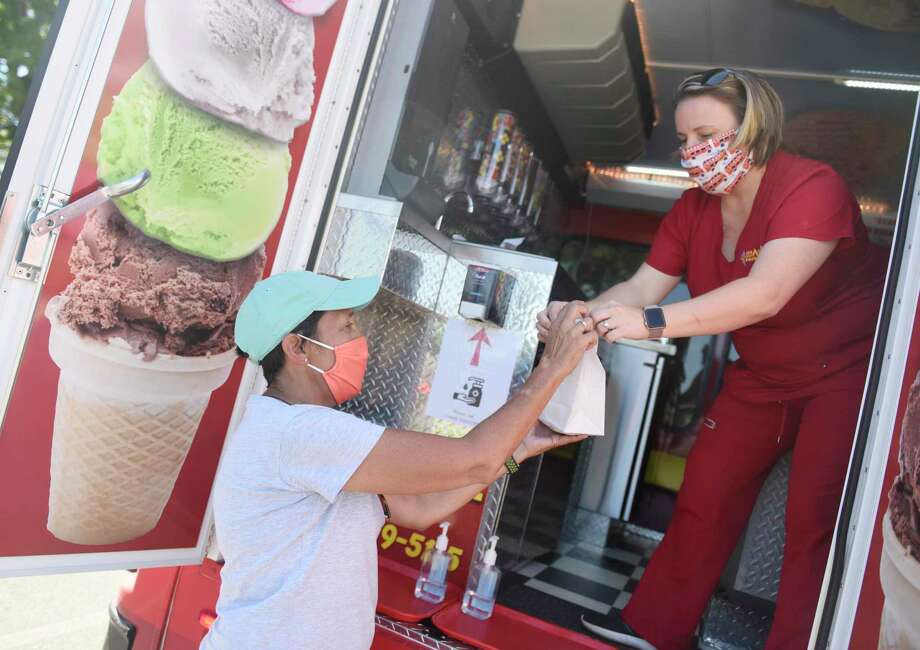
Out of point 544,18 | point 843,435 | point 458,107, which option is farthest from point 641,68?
point 843,435

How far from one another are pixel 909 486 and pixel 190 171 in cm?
181

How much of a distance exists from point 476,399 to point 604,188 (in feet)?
12.3

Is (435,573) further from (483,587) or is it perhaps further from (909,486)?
(909,486)

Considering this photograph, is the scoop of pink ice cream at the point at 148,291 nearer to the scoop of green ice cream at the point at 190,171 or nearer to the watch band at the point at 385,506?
the scoop of green ice cream at the point at 190,171

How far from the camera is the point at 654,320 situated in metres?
1.88

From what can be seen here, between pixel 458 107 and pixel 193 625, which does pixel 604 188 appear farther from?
pixel 193 625

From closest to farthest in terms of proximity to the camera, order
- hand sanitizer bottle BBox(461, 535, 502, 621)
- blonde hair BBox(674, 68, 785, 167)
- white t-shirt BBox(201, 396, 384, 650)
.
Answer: white t-shirt BBox(201, 396, 384, 650) < blonde hair BBox(674, 68, 785, 167) < hand sanitizer bottle BBox(461, 535, 502, 621)

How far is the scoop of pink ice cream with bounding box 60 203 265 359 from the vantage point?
1.67 m

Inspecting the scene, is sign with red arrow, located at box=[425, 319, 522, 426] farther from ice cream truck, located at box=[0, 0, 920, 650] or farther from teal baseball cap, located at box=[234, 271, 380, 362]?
teal baseball cap, located at box=[234, 271, 380, 362]

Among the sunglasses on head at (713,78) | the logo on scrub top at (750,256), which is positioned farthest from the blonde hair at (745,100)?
the logo on scrub top at (750,256)

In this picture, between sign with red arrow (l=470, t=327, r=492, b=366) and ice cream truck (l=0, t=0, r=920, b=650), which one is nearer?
ice cream truck (l=0, t=0, r=920, b=650)

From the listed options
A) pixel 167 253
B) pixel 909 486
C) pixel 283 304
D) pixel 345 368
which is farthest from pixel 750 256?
pixel 167 253

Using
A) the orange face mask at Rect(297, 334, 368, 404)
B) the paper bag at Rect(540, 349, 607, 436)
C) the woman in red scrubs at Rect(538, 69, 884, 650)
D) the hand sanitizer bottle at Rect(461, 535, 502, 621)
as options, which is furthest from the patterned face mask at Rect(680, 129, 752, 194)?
the hand sanitizer bottle at Rect(461, 535, 502, 621)

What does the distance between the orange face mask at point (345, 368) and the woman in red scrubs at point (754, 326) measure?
57 centimetres
